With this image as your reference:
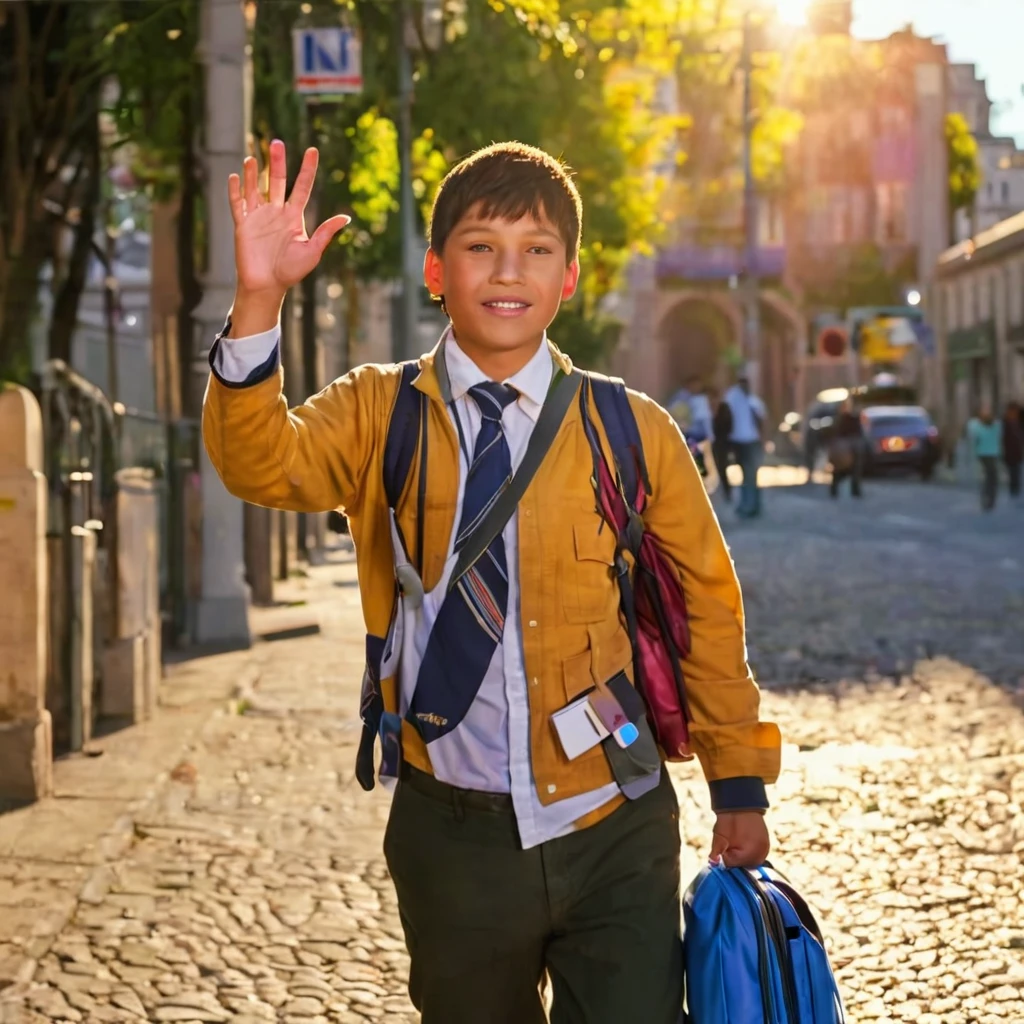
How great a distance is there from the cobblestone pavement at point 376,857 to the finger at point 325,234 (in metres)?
2.26

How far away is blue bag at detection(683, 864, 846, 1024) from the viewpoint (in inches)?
108

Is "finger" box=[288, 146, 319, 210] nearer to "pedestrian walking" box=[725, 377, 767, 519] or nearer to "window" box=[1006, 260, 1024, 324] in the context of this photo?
"pedestrian walking" box=[725, 377, 767, 519]

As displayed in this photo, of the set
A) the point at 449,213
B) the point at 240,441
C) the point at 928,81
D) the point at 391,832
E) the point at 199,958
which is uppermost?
the point at 928,81

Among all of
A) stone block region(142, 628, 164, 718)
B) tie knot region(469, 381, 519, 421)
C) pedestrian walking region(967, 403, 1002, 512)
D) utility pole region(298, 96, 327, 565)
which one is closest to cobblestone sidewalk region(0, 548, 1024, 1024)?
stone block region(142, 628, 164, 718)

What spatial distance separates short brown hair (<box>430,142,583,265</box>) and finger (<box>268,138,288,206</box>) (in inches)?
9.9

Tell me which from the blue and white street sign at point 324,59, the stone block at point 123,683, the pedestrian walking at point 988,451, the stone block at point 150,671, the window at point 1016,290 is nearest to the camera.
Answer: the stone block at point 123,683

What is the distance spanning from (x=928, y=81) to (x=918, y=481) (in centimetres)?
3539

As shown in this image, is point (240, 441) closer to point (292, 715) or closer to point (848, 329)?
point (292, 715)

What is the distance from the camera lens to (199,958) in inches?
199

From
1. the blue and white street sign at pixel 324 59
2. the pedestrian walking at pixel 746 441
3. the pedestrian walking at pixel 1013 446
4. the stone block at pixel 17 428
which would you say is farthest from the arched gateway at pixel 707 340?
the stone block at pixel 17 428

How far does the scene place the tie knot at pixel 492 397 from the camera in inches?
116

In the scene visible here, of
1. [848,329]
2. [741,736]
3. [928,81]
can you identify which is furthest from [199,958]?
[928,81]

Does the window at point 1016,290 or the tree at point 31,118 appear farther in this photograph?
the window at point 1016,290

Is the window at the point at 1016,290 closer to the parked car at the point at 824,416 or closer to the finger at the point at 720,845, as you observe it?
the parked car at the point at 824,416
